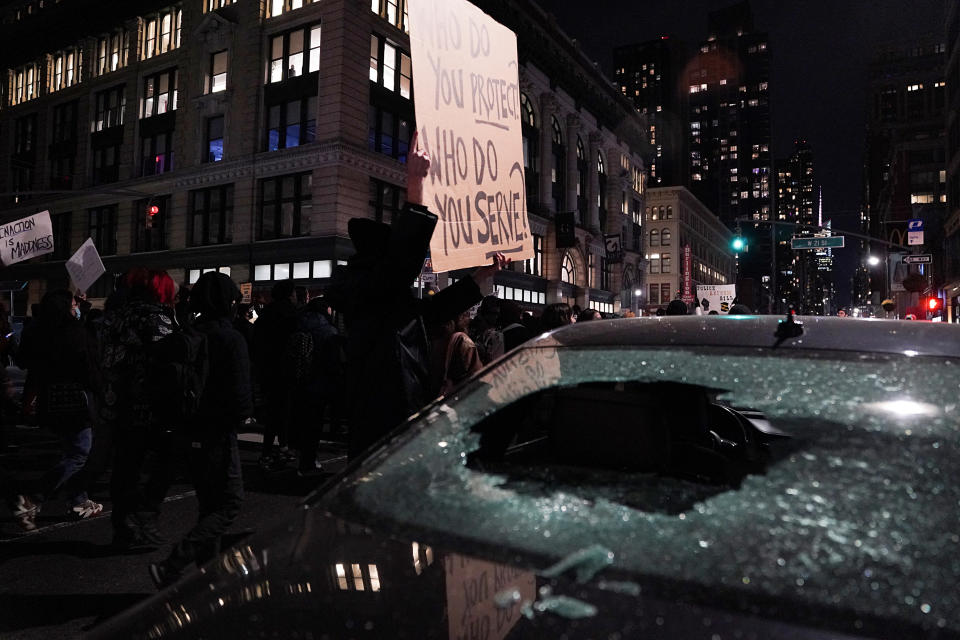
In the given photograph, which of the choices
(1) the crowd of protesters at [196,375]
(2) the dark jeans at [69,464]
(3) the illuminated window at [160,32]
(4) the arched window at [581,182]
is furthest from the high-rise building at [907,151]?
(3) the illuminated window at [160,32]

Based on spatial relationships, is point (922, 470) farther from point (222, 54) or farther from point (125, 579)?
point (222, 54)

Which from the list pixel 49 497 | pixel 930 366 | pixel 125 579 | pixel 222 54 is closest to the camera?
pixel 930 366

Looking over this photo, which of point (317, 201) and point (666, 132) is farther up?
point (666, 132)

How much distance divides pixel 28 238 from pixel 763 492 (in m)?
15.3

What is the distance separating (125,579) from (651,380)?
3800 mm

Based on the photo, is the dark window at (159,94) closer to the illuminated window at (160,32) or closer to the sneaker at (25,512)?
the illuminated window at (160,32)

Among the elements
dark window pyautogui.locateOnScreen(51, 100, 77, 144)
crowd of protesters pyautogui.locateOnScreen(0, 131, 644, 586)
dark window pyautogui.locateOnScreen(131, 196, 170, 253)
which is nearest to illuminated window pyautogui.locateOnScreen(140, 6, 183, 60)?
dark window pyautogui.locateOnScreen(51, 100, 77, 144)

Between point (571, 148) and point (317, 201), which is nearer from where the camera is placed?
point (317, 201)

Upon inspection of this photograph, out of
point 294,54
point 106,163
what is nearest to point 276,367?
point 294,54

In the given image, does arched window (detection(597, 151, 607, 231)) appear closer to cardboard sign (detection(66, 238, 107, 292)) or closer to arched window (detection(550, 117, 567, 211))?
arched window (detection(550, 117, 567, 211))

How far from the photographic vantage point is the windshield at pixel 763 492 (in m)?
1.16

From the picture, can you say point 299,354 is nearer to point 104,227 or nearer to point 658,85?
point 104,227

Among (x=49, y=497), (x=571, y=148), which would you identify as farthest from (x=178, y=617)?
(x=571, y=148)

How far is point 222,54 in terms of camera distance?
1258 inches
